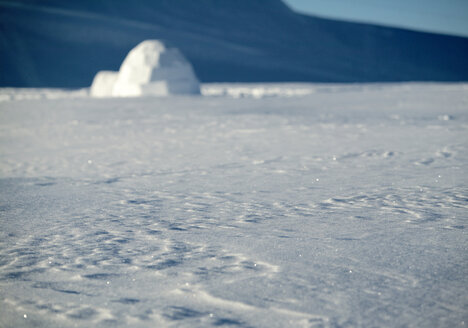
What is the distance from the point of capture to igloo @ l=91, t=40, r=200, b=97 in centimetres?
1378

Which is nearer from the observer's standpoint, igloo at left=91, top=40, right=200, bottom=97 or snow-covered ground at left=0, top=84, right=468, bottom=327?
snow-covered ground at left=0, top=84, right=468, bottom=327

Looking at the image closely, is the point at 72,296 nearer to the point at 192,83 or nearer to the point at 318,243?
the point at 318,243

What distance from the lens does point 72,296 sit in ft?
4.84

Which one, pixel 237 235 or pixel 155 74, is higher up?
pixel 155 74

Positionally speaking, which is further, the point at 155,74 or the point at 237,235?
the point at 155,74

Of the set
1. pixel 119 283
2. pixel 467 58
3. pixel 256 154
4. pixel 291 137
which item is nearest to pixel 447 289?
pixel 119 283

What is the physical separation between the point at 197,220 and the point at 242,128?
3935mm

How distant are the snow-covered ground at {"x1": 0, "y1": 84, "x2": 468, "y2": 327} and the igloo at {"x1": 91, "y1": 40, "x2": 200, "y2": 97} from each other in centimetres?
929

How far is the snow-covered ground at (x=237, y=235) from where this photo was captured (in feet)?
4.50

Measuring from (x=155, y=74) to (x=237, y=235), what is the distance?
12290mm

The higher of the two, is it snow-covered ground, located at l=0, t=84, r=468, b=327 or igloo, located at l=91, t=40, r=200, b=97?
igloo, located at l=91, t=40, r=200, b=97

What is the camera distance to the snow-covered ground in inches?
54.0

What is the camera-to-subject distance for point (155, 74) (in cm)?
1382

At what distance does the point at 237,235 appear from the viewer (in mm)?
2027
